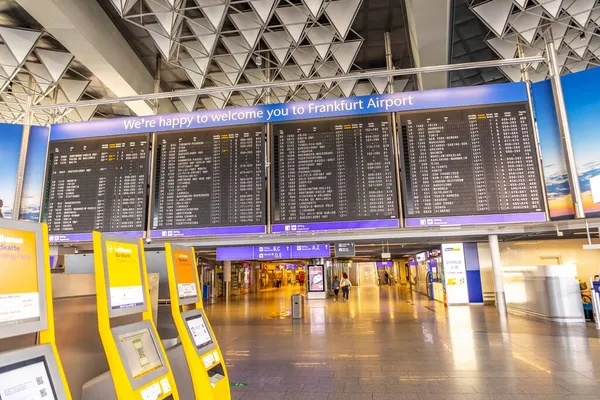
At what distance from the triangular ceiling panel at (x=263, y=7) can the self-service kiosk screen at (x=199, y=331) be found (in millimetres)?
7458

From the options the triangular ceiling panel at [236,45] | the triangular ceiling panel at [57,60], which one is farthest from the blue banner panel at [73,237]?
the triangular ceiling panel at [57,60]

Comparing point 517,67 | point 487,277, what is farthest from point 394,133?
point 487,277

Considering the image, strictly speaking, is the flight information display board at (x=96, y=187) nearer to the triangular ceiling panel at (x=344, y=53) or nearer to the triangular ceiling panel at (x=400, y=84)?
the triangular ceiling panel at (x=344, y=53)

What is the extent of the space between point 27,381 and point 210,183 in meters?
5.36

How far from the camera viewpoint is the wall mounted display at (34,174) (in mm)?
6820

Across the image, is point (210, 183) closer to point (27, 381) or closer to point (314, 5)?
point (314, 5)

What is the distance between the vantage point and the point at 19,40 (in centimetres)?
906

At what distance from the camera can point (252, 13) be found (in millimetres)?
9188

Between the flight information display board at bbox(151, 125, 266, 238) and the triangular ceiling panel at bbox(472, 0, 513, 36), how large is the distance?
21.1 ft

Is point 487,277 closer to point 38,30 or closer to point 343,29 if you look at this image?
point 343,29

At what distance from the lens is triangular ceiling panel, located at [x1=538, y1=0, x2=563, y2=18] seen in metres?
8.52

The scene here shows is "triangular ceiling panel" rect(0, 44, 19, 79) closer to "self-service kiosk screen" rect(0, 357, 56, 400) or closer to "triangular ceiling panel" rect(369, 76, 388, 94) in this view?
"triangular ceiling panel" rect(369, 76, 388, 94)

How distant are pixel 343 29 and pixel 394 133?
3939 mm

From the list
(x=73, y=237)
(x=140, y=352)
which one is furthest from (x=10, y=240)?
(x=73, y=237)
